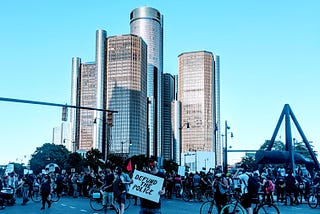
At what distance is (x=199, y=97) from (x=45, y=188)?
173706mm

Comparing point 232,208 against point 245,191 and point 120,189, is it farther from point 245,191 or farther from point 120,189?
point 120,189

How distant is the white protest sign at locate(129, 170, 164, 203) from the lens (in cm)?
980

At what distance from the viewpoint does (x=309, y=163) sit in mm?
55188

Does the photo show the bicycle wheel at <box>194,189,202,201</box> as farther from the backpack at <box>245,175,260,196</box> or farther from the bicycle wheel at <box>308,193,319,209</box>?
the backpack at <box>245,175,260,196</box>

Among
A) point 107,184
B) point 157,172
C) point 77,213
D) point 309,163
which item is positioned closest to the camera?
point 157,172

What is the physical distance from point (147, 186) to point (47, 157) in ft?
391

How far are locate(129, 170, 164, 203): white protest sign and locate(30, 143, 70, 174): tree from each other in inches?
4627

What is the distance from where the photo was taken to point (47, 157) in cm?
12450

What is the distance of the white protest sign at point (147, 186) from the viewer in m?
9.80

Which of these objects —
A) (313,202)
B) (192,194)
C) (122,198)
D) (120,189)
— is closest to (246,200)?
(122,198)

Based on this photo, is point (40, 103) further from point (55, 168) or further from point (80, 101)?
point (80, 101)

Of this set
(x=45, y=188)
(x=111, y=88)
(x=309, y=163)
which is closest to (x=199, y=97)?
(x=111, y=88)

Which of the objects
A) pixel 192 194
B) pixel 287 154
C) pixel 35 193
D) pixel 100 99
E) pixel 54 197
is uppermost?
pixel 100 99

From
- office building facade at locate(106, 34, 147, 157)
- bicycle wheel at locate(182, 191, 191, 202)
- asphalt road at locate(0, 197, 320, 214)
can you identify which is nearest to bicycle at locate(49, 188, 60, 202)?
asphalt road at locate(0, 197, 320, 214)
